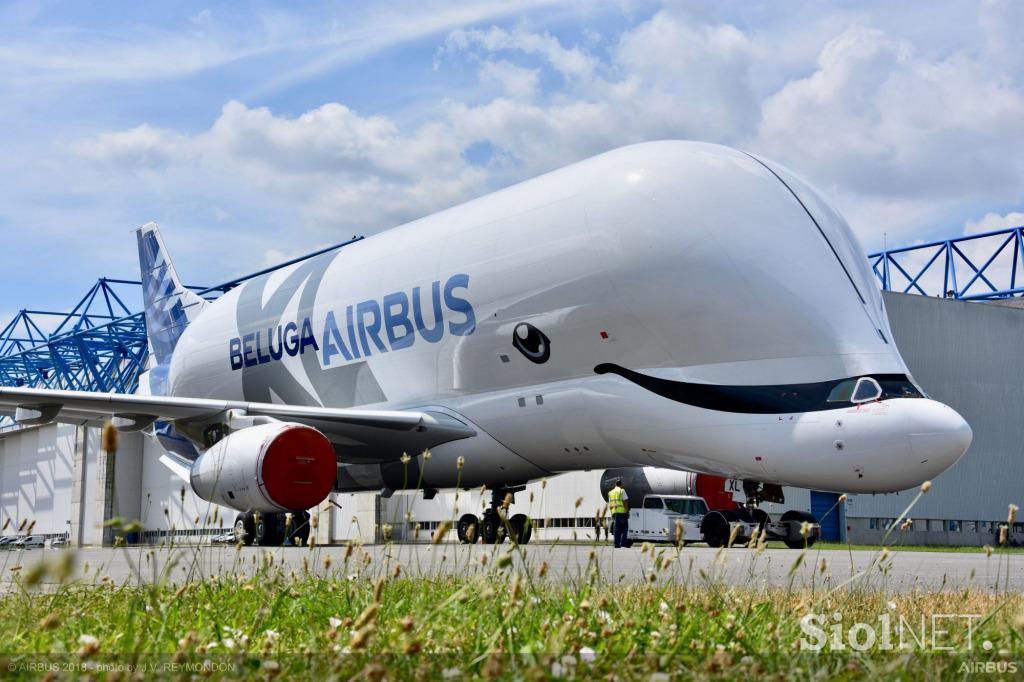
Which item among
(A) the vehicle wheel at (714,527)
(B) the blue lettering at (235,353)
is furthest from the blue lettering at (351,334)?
(A) the vehicle wheel at (714,527)

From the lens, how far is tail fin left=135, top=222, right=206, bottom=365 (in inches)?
1049

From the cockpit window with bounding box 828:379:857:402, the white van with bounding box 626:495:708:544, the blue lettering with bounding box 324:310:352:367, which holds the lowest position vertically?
the white van with bounding box 626:495:708:544

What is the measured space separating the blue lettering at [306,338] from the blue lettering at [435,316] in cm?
320

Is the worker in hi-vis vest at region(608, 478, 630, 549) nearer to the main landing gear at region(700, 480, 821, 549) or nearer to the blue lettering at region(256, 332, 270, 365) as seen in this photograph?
the main landing gear at region(700, 480, 821, 549)

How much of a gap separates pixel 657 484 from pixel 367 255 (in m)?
6.99

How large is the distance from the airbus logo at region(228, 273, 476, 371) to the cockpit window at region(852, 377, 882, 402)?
591cm

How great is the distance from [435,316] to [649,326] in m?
4.08

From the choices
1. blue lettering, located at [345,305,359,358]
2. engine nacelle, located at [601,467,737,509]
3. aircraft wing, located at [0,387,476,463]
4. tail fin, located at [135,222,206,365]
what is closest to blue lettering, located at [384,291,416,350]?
blue lettering, located at [345,305,359,358]

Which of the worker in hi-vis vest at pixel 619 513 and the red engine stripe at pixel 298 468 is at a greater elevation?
the red engine stripe at pixel 298 468

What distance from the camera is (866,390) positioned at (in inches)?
491

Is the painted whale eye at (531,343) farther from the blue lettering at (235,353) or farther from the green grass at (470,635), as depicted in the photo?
the green grass at (470,635)

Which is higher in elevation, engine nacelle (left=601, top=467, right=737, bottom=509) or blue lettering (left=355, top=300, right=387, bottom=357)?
blue lettering (left=355, top=300, right=387, bottom=357)

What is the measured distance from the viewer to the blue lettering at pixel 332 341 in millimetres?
18547

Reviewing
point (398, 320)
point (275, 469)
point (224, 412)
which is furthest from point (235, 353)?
point (275, 469)
